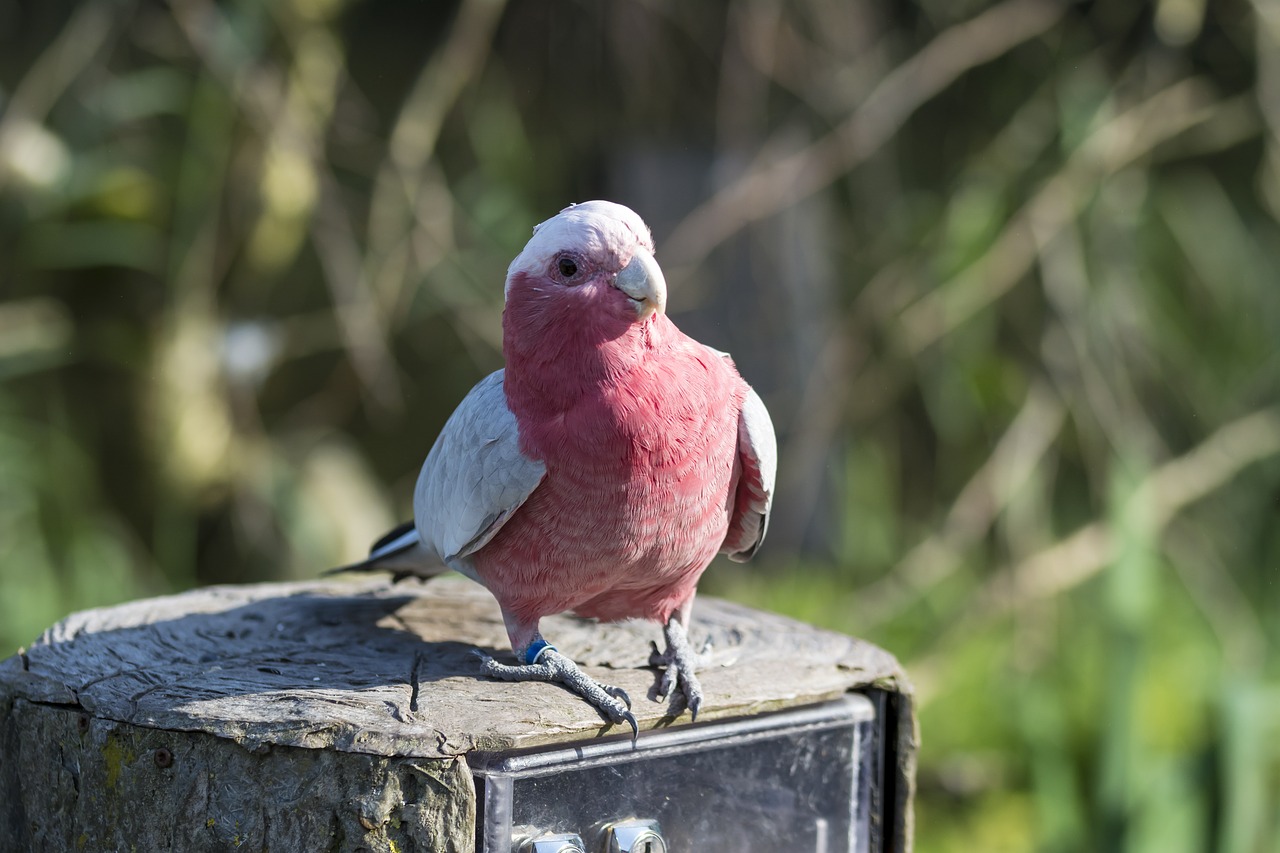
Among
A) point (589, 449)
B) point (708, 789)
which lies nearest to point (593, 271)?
point (589, 449)

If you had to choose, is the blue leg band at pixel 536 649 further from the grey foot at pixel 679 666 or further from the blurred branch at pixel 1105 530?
the blurred branch at pixel 1105 530

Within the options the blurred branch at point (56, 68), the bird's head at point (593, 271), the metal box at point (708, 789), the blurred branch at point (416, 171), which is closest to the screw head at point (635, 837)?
the metal box at point (708, 789)

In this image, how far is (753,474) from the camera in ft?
4.28

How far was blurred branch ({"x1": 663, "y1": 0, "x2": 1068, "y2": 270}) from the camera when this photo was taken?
2.83 m

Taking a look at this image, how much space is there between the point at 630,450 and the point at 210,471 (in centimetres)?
214

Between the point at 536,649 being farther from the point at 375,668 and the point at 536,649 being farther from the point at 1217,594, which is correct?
the point at 1217,594

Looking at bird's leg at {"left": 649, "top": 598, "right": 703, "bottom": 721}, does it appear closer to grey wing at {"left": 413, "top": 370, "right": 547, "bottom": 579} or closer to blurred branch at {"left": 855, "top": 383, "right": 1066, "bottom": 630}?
grey wing at {"left": 413, "top": 370, "right": 547, "bottom": 579}

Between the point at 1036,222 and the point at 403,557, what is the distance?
2001 mm

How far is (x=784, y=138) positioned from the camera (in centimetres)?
299

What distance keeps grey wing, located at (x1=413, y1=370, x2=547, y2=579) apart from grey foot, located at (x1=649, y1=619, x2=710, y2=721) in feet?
0.73

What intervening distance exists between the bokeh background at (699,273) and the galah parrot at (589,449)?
4.85 feet

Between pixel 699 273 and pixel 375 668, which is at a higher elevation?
pixel 699 273

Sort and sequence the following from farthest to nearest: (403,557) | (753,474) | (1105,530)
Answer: (1105,530)
(403,557)
(753,474)

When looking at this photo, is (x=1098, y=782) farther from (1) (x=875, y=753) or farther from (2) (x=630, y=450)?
(2) (x=630, y=450)
